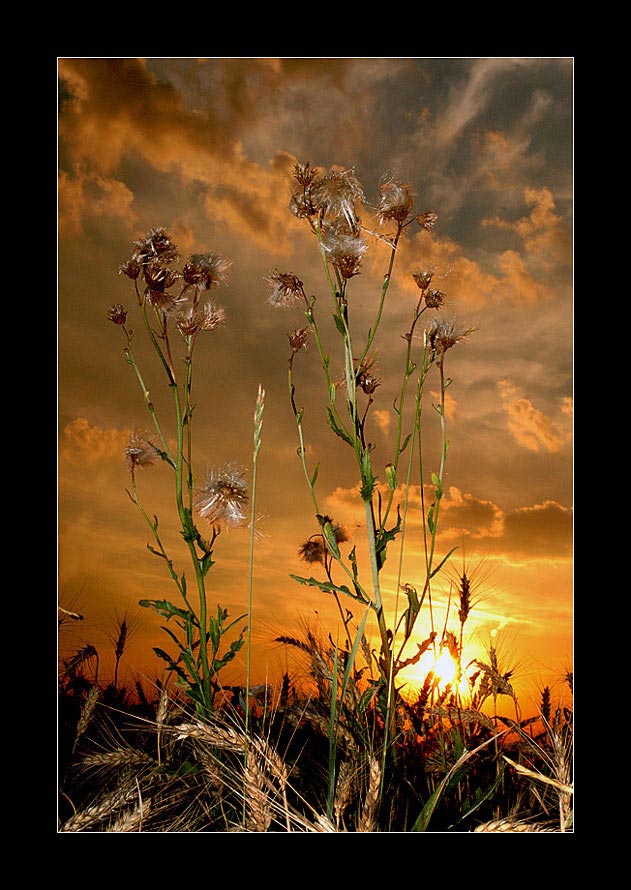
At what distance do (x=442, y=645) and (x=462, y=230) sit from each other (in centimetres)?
149

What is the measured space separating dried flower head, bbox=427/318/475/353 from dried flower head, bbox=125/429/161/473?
95cm

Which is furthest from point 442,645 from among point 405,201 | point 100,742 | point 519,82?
point 519,82

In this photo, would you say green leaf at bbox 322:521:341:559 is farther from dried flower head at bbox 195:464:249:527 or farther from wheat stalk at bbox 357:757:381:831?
wheat stalk at bbox 357:757:381:831

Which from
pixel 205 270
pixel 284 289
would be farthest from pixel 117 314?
pixel 284 289

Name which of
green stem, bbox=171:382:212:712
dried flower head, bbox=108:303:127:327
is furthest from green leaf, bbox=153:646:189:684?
dried flower head, bbox=108:303:127:327

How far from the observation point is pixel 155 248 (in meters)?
2.62

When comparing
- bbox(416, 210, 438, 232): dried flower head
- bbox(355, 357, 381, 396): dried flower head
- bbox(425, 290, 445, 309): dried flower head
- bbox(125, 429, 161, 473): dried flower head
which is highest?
bbox(416, 210, 438, 232): dried flower head

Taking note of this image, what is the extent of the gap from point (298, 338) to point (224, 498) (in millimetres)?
584

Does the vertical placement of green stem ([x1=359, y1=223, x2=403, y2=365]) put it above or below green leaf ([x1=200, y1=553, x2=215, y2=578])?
above

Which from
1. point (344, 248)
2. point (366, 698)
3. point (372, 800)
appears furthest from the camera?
point (344, 248)

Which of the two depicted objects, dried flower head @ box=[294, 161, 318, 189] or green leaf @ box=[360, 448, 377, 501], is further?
dried flower head @ box=[294, 161, 318, 189]

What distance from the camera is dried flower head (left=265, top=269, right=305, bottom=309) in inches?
104

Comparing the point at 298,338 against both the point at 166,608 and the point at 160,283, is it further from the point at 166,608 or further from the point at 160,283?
the point at 166,608
